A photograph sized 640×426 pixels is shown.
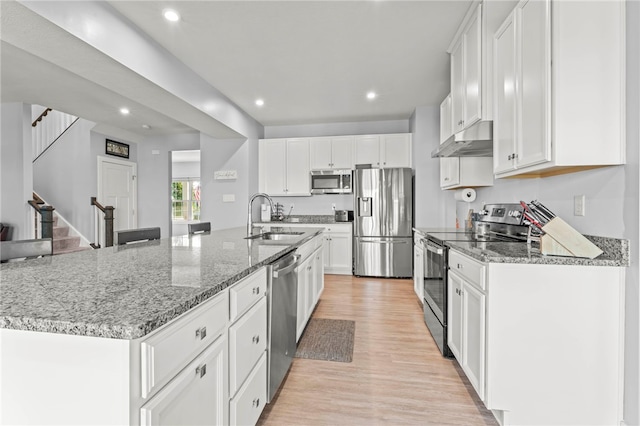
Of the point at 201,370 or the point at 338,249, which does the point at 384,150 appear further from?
the point at 201,370

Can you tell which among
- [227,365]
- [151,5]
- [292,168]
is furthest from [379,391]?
[292,168]

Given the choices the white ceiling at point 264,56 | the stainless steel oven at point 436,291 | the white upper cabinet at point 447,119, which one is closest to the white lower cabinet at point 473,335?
the stainless steel oven at point 436,291

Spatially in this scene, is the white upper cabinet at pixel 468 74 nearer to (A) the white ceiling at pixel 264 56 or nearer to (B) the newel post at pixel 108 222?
(A) the white ceiling at pixel 264 56

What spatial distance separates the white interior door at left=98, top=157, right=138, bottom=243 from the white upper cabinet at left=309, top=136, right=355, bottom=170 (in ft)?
13.0

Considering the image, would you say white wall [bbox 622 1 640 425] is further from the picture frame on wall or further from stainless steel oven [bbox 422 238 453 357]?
the picture frame on wall

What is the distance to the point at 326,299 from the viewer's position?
3.80 metres

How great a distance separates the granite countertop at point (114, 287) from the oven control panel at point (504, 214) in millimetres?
1852

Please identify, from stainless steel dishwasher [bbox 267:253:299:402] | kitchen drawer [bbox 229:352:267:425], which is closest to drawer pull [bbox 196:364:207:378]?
kitchen drawer [bbox 229:352:267:425]

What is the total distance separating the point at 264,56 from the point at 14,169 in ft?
13.6

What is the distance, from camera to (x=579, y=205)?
172 cm

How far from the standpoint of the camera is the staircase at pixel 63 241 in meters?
4.96

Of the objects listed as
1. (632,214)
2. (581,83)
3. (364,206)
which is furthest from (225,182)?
(632,214)

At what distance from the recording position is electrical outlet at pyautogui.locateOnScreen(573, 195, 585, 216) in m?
1.69

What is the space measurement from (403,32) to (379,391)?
2.86 metres
